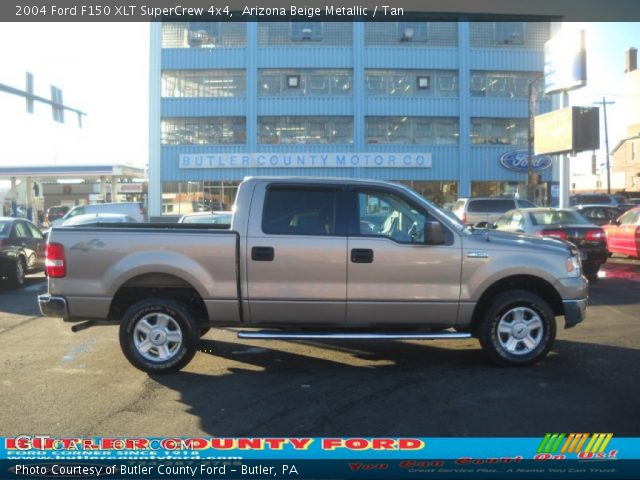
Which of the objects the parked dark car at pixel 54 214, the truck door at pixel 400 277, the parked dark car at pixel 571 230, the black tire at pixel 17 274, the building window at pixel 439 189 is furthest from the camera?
the parked dark car at pixel 54 214

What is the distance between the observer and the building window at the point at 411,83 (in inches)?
1438

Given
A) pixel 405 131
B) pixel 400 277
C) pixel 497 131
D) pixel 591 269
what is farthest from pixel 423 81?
pixel 400 277

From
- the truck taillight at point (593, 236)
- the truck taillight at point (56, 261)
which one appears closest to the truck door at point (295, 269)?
the truck taillight at point (56, 261)

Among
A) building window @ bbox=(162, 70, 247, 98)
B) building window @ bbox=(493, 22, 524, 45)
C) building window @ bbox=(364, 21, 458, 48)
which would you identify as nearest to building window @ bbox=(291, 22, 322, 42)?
building window @ bbox=(364, 21, 458, 48)

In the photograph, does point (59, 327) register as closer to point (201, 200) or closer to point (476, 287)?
point (476, 287)

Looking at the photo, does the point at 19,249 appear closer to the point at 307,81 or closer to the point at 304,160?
the point at 304,160

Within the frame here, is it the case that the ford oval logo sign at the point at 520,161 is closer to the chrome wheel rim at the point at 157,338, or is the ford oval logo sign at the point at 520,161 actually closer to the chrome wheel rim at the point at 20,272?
the chrome wheel rim at the point at 20,272

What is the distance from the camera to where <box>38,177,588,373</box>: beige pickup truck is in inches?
232

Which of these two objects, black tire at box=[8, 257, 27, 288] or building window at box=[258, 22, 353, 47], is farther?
building window at box=[258, 22, 353, 47]

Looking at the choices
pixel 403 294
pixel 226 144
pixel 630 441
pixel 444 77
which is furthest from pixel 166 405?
pixel 444 77

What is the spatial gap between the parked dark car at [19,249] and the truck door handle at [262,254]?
8.46 meters

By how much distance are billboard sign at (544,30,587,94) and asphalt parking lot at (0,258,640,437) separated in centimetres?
1630

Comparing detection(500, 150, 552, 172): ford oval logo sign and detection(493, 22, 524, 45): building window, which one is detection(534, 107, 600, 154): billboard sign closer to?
detection(500, 150, 552, 172): ford oval logo sign

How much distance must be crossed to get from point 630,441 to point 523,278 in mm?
2306
